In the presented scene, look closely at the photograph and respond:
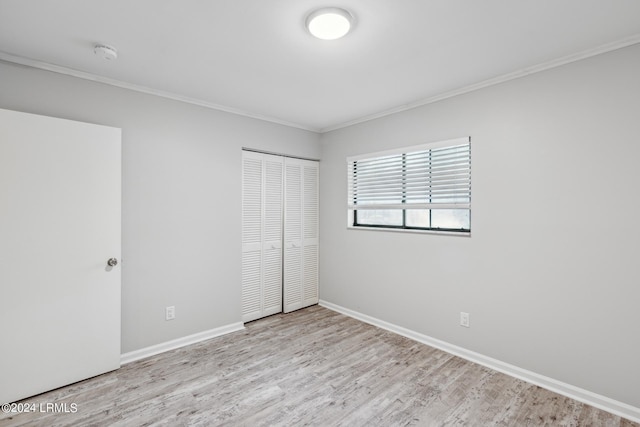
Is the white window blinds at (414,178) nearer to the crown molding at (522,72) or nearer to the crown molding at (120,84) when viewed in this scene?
the crown molding at (522,72)

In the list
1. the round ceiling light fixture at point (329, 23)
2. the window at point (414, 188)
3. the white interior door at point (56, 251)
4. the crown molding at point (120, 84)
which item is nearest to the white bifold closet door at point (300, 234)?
the window at point (414, 188)

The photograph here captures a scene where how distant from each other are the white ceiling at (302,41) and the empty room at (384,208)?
0.06 feet

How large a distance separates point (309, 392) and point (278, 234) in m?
2.04

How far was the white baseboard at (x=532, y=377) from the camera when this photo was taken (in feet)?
6.75

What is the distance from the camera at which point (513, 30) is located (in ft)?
6.28

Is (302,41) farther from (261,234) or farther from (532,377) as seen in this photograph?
(532,377)

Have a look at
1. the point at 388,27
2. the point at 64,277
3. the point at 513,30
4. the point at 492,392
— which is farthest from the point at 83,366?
the point at 513,30

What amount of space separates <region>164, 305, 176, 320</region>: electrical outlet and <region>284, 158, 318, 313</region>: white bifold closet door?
1.41 m

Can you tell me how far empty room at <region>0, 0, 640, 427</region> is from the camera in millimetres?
1977

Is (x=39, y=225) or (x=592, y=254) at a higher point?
(x=39, y=225)

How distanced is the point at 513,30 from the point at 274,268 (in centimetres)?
327

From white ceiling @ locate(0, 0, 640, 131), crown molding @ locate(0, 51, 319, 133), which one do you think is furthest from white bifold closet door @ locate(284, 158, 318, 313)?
white ceiling @ locate(0, 0, 640, 131)

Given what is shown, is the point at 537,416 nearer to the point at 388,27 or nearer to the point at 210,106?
the point at 388,27

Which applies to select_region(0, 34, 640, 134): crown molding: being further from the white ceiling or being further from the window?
the window
